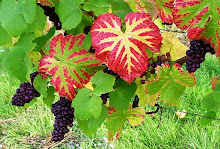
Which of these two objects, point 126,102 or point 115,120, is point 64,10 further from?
point 115,120

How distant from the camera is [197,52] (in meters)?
0.60

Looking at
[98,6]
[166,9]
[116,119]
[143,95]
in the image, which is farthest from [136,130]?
[98,6]

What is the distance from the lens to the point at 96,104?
0.66 m

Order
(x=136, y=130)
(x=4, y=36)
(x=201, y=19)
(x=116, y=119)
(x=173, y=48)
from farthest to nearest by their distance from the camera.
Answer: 1. (x=136, y=130)
2. (x=116, y=119)
3. (x=173, y=48)
4. (x=4, y=36)
5. (x=201, y=19)

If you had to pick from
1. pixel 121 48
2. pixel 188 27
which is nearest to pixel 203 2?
pixel 188 27

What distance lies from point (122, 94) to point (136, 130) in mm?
1677

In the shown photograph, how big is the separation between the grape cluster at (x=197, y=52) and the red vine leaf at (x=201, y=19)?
0.01 metres

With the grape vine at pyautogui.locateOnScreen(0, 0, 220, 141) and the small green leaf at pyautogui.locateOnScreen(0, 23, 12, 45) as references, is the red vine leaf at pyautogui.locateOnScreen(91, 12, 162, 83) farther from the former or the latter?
the small green leaf at pyautogui.locateOnScreen(0, 23, 12, 45)

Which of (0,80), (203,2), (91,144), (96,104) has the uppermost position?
(0,80)

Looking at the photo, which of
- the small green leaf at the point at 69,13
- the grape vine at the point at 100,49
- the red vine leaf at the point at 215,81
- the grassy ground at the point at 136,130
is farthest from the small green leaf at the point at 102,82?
the grassy ground at the point at 136,130

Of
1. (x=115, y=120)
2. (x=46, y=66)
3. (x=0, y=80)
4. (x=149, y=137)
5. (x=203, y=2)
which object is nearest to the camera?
(x=203, y=2)

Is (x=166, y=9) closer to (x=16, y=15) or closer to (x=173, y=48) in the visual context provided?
(x=173, y=48)

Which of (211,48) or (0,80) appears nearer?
(211,48)

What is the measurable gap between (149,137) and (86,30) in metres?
1.66
